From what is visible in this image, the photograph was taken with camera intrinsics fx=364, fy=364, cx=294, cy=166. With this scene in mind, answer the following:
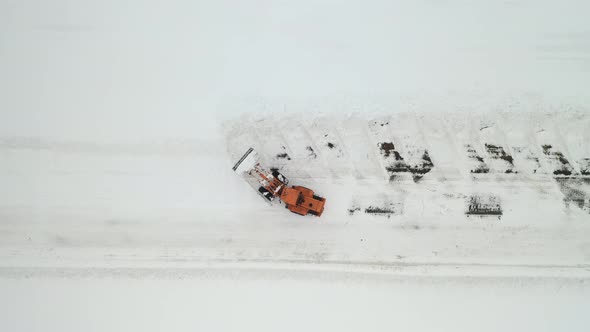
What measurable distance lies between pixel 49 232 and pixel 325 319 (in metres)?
8.07

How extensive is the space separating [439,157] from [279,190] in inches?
175

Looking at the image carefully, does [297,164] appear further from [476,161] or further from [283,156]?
[476,161]

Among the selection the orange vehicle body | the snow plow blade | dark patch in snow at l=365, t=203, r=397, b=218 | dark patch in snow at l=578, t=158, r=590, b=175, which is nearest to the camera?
the orange vehicle body

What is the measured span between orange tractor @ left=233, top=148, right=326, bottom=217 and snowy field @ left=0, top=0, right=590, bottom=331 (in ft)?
1.69

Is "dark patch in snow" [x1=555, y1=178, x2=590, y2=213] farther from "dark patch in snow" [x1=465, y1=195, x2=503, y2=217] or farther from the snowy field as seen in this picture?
"dark patch in snow" [x1=465, y1=195, x2=503, y2=217]

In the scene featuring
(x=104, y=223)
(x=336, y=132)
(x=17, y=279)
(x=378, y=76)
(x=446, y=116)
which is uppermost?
(x=378, y=76)

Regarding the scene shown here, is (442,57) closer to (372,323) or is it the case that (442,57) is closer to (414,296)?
(414,296)

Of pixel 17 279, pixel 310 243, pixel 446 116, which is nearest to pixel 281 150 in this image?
pixel 310 243

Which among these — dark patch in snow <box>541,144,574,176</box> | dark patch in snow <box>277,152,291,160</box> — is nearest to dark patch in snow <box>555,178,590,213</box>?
dark patch in snow <box>541,144,574,176</box>

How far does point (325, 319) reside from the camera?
396 inches

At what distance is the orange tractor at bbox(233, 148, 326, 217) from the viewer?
30.6 ft

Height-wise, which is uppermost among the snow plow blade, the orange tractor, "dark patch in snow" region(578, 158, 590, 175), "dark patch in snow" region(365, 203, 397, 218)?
"dark patch in snow" region(578, 158, 590, 175)

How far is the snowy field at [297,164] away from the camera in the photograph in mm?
9906

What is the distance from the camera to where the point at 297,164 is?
9984mm
